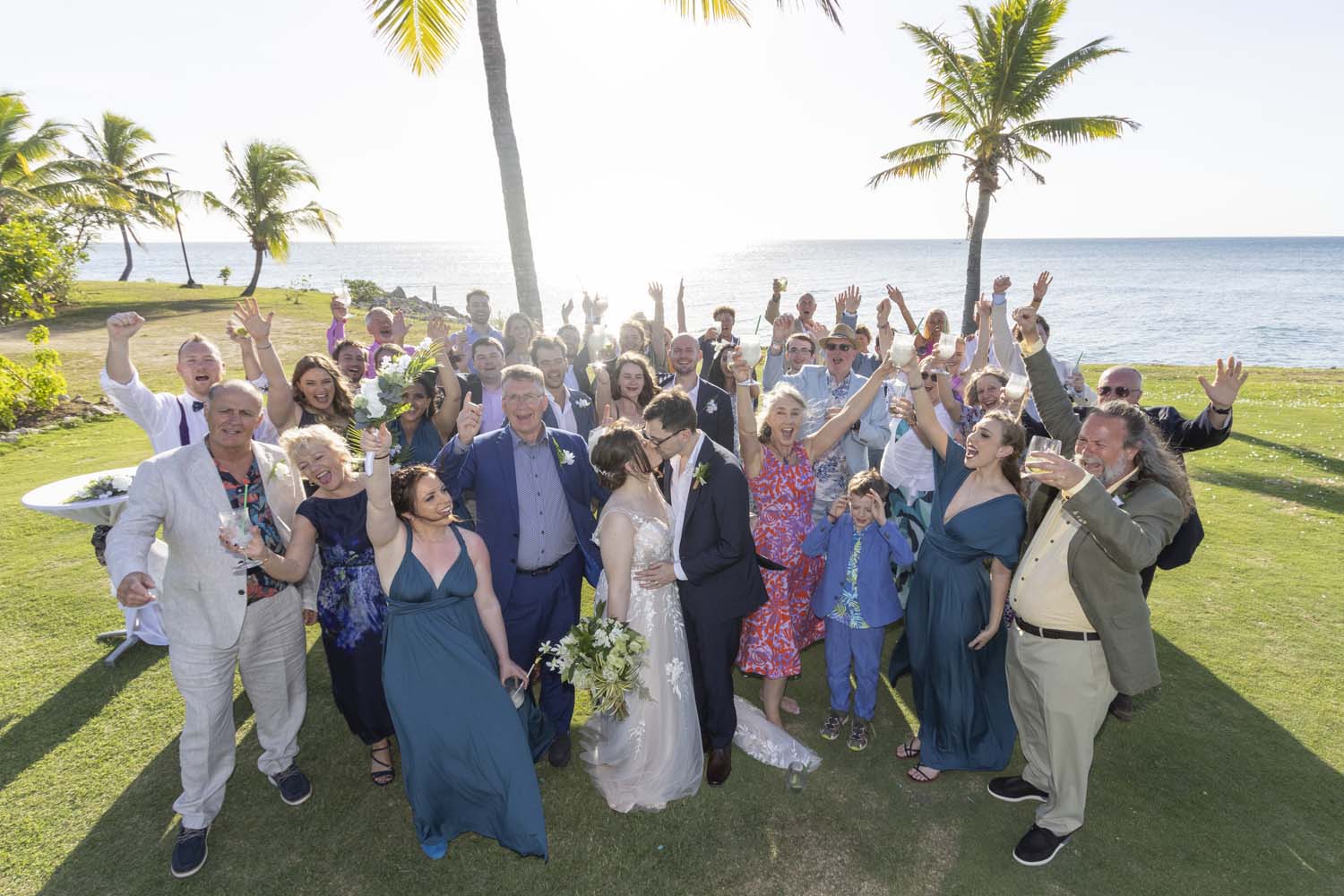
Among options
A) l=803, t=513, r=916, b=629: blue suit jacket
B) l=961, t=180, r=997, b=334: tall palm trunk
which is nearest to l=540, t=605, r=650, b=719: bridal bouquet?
l=803, t=513, r=916, b=629: blue suit jacket

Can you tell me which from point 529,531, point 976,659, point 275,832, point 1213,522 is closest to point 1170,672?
point 976,659

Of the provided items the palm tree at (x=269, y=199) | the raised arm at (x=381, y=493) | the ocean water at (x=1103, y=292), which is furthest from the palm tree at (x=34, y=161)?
the raised arm at (x=381, y=493)

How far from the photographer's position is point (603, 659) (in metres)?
4.06

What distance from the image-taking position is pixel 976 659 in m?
4.61

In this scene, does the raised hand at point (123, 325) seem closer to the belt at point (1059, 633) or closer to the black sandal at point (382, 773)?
the black sandal at point (382, 773)

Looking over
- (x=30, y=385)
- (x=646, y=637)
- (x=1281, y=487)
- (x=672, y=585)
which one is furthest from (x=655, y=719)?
(x=30, y=385)

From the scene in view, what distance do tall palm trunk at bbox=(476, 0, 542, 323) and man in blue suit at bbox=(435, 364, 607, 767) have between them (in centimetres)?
407

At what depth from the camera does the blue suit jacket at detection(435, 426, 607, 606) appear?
4805 mm

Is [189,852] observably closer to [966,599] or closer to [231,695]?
[231,695]

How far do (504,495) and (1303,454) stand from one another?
14.5m

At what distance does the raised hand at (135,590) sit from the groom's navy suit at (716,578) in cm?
295

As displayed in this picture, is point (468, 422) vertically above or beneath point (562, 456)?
above

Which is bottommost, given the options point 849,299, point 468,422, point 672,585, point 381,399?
point 672,585

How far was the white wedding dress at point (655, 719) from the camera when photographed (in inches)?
173
